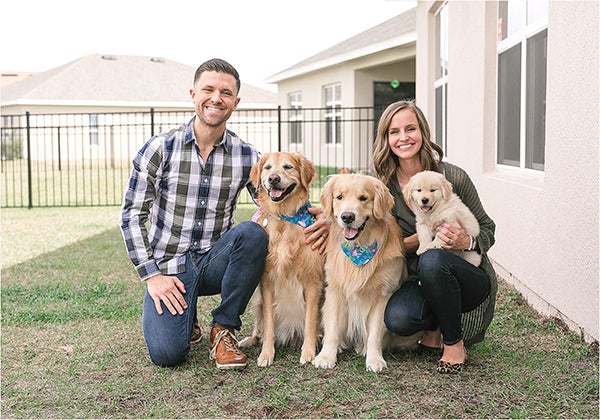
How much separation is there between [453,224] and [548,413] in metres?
1.12

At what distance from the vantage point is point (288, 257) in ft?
13.4

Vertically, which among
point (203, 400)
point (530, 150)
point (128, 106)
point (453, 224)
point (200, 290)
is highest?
point (128, 106)

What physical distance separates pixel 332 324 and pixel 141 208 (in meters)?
1.35

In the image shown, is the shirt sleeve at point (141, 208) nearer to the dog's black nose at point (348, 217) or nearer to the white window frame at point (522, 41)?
the dog's black nose at point (348, 217)

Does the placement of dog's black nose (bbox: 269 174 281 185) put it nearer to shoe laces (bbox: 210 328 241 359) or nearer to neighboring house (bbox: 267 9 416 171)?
shoe laces (bbox: 210 328 241 359)

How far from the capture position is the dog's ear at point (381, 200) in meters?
3.86

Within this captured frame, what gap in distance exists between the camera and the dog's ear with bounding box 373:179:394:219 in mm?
3855

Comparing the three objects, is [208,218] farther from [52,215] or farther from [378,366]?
[52,215]

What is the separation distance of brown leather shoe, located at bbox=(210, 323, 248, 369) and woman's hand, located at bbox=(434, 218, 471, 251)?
135 cm

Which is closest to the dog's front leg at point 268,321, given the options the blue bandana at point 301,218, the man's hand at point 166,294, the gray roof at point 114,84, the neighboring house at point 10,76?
the blue bandana at point 301,218

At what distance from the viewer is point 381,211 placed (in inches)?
152

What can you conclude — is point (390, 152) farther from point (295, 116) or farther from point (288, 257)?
point (295, 116)

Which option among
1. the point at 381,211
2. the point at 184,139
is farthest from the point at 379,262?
the point at 184,139

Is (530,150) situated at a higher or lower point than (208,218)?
higher
